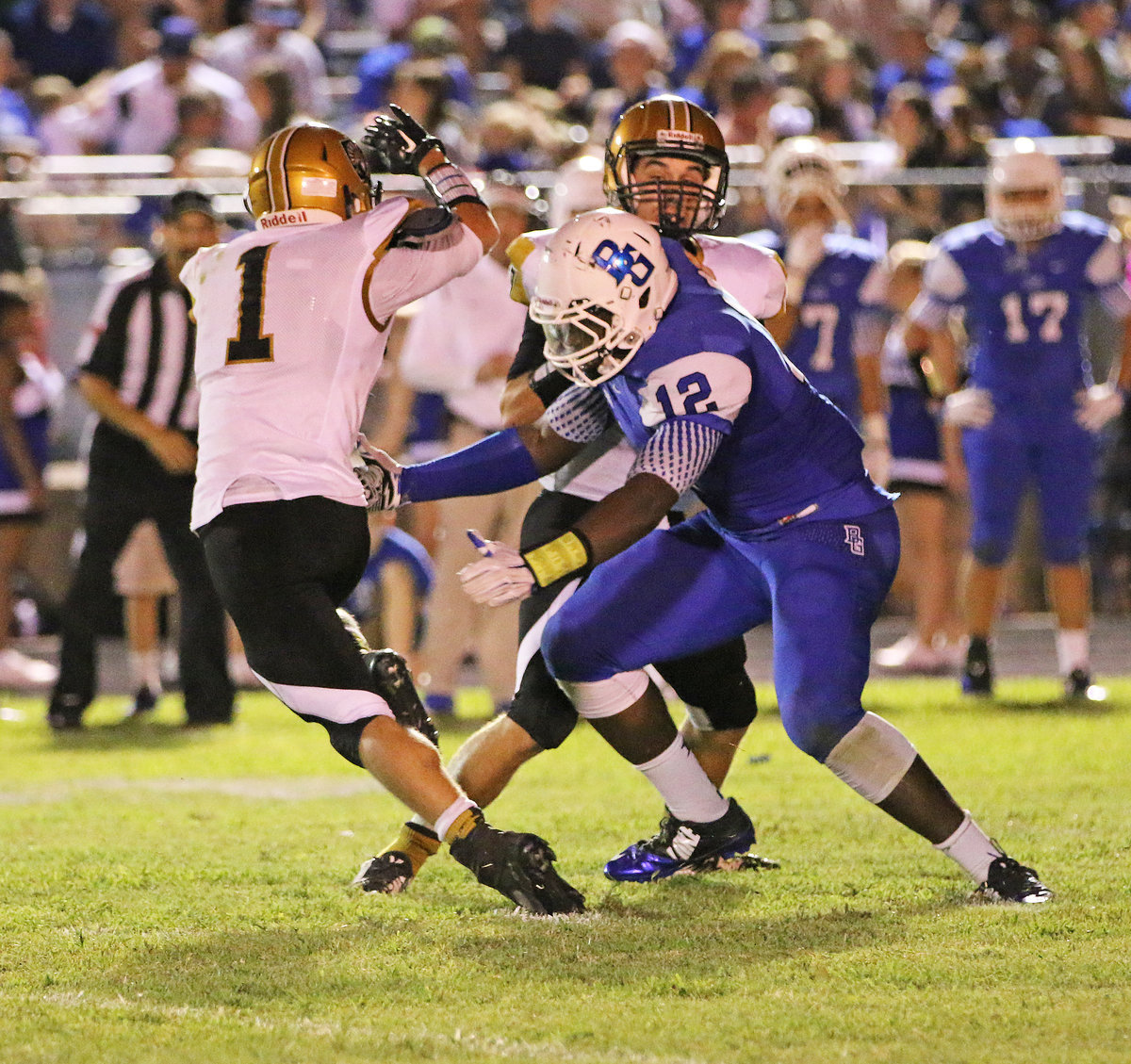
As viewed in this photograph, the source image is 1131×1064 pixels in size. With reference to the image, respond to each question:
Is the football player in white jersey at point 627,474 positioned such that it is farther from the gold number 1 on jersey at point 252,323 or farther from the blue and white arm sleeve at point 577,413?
the gold number 1 on jersey at point 252,323

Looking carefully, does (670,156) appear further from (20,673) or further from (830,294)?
(20,673)

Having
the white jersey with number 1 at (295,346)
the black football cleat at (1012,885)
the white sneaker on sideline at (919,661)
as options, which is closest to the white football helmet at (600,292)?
the white jersey with number 1 at (295,346)

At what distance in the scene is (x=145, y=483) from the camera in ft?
27.5

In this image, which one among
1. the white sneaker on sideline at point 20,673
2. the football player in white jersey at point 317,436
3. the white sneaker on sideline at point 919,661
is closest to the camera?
the football player in white jersey at point 317,436

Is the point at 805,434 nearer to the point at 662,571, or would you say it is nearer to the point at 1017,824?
the point at 662,571

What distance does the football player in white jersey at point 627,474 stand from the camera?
5.11m

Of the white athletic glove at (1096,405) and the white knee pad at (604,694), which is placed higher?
the white athletic glove at (1096,405)

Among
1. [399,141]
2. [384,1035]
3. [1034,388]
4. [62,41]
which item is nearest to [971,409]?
[1034,388]

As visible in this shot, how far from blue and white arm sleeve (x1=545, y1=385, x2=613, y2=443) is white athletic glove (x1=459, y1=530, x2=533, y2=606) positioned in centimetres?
90

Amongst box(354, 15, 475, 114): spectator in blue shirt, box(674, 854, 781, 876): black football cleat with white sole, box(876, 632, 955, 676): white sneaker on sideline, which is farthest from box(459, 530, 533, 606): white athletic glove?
box(354, 15, 475, 114): spectator in blue shirt

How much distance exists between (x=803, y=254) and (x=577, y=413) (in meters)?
4.12

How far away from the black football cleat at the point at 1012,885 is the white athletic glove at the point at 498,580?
140 cm

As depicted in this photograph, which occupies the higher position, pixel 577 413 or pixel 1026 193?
pixel 1026 193

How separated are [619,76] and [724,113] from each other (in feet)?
2.49
